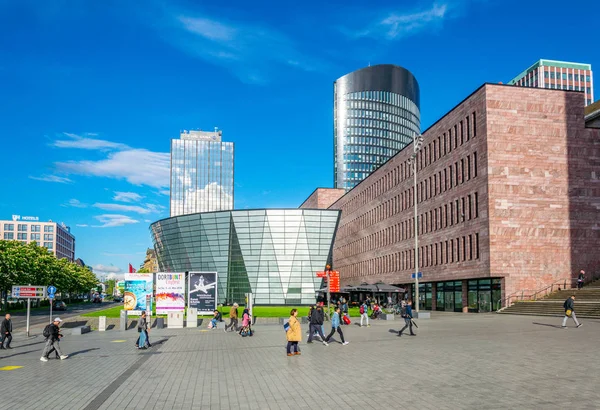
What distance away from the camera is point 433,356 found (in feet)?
62.7

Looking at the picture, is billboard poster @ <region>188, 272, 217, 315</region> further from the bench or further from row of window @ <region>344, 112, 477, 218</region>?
row of window @ <region>344, 112, 477, 218</region>

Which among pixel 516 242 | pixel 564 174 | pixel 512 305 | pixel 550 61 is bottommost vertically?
pixel 512 305

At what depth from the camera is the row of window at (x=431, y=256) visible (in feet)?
185

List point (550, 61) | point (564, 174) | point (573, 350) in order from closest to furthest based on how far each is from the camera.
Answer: point (573, 350)
point (564, 174)
point (550, 61)

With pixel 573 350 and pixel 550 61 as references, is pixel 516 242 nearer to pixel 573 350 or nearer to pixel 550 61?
pixel 573 350

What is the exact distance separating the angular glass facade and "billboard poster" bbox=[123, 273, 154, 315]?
44.3 meters

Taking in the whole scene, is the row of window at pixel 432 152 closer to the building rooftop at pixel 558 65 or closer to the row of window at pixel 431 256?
the row of window at pixel 431 256

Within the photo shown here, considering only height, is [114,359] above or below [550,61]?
below

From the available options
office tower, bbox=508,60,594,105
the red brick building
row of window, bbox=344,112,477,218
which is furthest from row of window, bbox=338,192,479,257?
office tower, bbox=508,60,594,105

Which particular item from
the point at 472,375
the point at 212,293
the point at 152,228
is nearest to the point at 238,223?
the point at 152,228

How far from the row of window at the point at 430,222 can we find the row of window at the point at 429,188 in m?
1.94

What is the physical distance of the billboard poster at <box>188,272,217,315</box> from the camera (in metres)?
43.0

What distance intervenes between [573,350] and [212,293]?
2868 centimetres

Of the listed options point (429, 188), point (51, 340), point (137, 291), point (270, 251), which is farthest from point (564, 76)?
point (51, 340)
